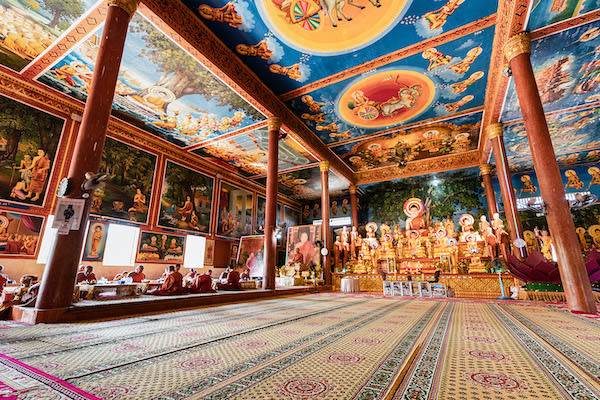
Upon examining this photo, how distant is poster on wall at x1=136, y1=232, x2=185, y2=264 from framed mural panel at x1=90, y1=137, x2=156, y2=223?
0.83m

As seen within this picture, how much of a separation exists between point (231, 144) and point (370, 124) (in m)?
6.44

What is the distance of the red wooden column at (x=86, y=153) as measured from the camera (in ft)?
11.6

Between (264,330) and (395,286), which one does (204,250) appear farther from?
(264,330)

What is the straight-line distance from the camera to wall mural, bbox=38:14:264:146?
Result: 7.24 meters

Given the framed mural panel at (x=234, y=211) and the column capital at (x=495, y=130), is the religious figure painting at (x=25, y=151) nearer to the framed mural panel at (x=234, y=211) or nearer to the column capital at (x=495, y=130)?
the framed mural panel at (x=234, y=211)

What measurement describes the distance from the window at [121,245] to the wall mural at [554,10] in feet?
45.9

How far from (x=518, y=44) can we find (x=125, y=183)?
1322 centimetres

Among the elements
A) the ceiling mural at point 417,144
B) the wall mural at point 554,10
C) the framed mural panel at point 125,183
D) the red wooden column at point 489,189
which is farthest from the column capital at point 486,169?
the framed mural panel at point 125,183

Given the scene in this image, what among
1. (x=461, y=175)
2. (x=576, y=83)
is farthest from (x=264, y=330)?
(x=461, y=175)

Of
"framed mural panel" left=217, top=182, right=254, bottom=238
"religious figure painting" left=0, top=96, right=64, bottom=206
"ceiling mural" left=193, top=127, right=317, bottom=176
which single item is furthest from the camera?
"framed mural panel" left=217, top=182, right=254, bottom=238

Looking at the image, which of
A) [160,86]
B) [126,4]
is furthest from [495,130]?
[160,86]

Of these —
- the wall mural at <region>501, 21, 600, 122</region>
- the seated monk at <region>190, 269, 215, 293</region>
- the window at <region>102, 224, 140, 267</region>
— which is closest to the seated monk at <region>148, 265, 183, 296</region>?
the seated monk at <region>190, 269, 215, 293</region>

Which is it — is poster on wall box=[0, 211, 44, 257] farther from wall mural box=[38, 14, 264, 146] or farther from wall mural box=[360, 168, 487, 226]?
wall mural box=[360, 168, 487, 226]

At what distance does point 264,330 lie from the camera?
3.23 meters
